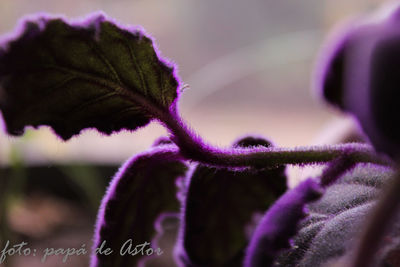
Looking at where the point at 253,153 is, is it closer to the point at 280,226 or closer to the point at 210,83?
the point at 280,226

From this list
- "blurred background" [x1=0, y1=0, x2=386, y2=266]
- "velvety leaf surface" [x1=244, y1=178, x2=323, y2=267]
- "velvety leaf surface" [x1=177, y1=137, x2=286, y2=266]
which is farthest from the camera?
"blurred background" [x1=0, y1=0, x2=386, y2=266]

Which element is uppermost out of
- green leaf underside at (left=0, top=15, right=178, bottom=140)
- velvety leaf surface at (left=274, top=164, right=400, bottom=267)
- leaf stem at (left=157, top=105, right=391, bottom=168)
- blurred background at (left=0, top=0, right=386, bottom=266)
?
blurred background at (left=0, top=0, right=386, bottom=266)

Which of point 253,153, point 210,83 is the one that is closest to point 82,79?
point 253,153

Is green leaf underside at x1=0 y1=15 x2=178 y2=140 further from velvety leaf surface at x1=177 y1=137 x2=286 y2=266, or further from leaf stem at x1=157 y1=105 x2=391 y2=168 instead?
velvety leaf surface at x1=177 y1=137 x2=286 y2=266

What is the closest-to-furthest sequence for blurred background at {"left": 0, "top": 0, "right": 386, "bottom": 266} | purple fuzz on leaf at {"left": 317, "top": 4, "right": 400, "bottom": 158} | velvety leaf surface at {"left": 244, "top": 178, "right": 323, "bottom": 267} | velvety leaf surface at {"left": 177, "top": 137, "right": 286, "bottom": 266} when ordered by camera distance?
purple fuzz on leaf at {"left": 317, "top": 4, "right": 400, "bottom": 158}
velvety leaf surface at {"left": 244, "top": 178, "right": 323, "bottom": 267}
velvety leaf surface at {"left": 177, "top": 137, "right": 286, "bottom": 266}
blurred background at {"left": 0, "top": 0, "right": 386, "bottom": 266}

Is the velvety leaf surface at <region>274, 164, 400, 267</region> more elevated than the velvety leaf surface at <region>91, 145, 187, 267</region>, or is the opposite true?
the velvety leaf surface at <region>91, 145, 187, 267</region>

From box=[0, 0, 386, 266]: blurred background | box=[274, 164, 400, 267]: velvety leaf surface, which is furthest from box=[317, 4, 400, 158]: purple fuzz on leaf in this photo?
box=[0, 0, 386, 266]: blurred background

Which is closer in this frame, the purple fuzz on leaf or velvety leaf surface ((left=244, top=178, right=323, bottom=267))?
the purple fuzz on leaf
